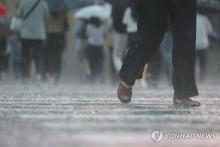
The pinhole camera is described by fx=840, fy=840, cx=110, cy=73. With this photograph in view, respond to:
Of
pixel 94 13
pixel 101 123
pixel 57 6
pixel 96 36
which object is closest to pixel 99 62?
pixel 96 36

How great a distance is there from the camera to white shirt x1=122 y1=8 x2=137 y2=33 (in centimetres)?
1573

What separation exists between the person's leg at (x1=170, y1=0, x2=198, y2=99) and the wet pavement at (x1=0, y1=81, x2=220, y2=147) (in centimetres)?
26

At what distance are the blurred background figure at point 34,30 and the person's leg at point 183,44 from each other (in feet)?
28.9

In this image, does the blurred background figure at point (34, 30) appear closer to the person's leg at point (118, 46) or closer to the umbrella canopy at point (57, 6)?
the umbrella canopy at point (57, 6)

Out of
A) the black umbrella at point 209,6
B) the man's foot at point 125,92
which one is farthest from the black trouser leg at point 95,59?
the man's foot at point 125,92

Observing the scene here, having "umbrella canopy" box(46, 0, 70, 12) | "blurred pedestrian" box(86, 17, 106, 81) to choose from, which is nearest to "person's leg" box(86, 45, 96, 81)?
"blurred pedestrian" box(86, 17, 106, 81)

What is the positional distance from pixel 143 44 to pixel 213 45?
749 inches

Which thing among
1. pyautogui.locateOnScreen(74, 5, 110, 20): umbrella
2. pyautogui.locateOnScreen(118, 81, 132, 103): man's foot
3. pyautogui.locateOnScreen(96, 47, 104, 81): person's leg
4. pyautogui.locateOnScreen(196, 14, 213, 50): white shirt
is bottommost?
pyautogui.locateOnScreen(96, 47, 104, 81): person's leg

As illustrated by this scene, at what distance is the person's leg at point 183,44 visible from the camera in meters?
8.37

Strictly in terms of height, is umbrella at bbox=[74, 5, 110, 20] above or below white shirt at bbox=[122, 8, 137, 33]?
below

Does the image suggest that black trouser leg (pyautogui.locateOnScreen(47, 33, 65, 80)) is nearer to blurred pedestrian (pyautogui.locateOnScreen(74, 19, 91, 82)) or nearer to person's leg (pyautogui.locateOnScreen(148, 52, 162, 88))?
person's leg (pyautogui.locateOnScreen(148, 52, 162, 88))

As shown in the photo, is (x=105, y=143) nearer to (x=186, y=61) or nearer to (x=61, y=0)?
(x=186, y=61)

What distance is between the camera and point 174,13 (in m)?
8.38

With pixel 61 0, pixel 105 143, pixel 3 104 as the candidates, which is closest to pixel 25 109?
pixel 3 104
